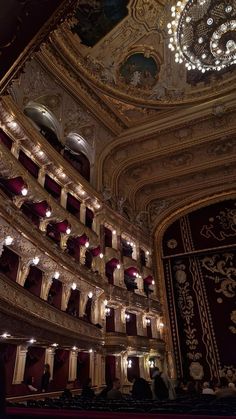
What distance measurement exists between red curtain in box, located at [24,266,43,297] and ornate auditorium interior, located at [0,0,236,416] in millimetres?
74

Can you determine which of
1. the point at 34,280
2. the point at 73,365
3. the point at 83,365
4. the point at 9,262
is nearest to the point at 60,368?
the point at 73,365

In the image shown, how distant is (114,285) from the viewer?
1209 cm

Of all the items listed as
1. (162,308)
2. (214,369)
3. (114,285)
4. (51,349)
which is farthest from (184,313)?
(51,349)

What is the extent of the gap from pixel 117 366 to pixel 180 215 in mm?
9151

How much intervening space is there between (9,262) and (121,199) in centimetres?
745

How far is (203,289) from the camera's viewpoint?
1465cm

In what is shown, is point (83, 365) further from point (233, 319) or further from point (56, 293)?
point (233, 319)

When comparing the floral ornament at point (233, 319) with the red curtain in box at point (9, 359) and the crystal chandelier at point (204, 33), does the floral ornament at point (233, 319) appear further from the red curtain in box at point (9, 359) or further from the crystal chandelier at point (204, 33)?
the crystal chandelier at point (204, 33)

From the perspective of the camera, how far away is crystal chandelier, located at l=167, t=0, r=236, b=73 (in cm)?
1038

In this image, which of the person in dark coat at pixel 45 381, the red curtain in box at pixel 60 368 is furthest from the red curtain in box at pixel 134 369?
the person in dark coat at pixel 45 381

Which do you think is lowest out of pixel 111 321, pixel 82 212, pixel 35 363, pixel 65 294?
pixel 35 363

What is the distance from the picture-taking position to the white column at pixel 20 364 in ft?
24.3

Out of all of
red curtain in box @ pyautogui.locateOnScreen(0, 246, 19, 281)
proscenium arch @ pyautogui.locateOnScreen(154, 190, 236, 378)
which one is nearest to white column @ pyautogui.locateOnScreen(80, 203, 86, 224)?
red curtain in box @ pyautogui.locateOnScreen(0, 246, 19, 281)

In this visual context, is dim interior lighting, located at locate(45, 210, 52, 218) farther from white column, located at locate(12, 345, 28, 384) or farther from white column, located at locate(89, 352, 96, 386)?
white column, located at locate(89, 352, 96, 386)
